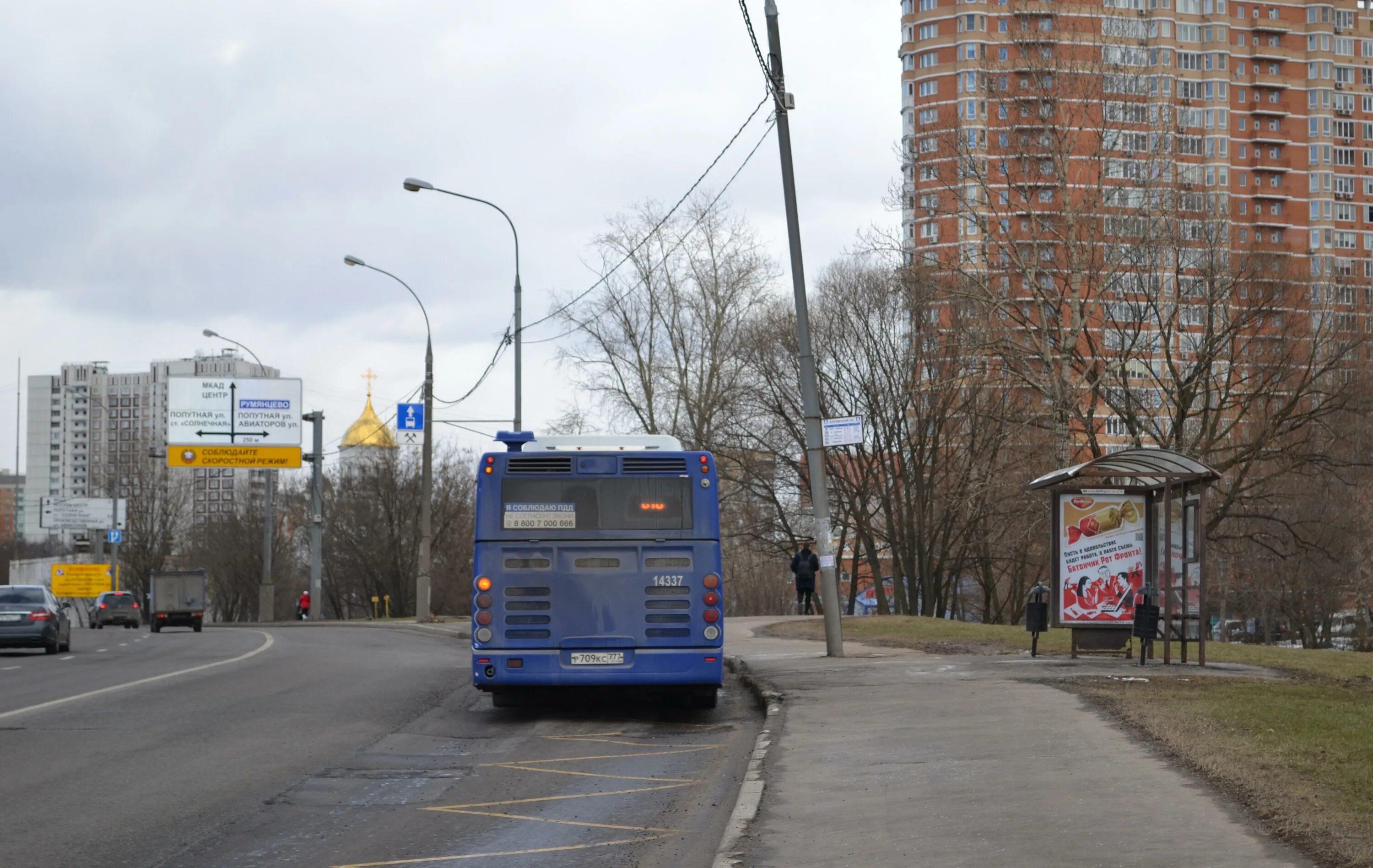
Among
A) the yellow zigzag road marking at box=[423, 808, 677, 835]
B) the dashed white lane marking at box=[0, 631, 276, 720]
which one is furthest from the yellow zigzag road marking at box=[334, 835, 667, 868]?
the dashed white lane marking at box=[0, 631, 276, 720]

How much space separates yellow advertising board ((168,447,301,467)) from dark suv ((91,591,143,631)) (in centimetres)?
1339

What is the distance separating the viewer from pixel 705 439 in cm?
5319

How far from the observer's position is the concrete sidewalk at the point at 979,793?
6.71 m

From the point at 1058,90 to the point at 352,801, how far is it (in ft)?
105

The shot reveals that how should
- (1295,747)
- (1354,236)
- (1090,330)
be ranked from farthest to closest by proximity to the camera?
(1354,236)
(1090,330)
(1295,747)

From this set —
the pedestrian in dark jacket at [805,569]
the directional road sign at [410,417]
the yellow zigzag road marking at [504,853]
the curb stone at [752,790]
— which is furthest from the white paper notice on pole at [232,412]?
the yellow zigzag road marking at [504,853]

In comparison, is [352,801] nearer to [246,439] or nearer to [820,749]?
[820,749]

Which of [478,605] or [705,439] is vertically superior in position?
[705,439]

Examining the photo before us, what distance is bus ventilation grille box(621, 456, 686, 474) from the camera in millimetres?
14938

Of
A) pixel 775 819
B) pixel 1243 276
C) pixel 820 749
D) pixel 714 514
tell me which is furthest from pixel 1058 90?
pixel 775 819

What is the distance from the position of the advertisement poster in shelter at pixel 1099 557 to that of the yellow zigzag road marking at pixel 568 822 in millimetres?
11832

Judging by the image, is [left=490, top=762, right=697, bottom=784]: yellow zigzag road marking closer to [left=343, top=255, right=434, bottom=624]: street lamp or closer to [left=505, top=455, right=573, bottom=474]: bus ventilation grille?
[left=505, top=455, right=573, bottom=474]: bus ventilation grille

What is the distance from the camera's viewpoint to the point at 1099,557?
1919 cm

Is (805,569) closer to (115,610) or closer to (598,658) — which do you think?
(598,658)
